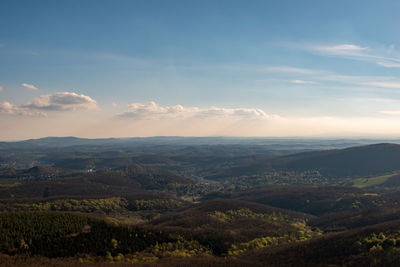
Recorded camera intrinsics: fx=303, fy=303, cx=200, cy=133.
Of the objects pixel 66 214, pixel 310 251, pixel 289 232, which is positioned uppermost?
pixel 66 214

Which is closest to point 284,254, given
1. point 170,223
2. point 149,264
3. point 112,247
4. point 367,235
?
point 367,235

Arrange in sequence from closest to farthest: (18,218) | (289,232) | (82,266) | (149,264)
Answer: (82,266) → (149,264) → (18,218) → (289,232)

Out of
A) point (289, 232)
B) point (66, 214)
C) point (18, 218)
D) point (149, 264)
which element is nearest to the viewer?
point (149, 264)

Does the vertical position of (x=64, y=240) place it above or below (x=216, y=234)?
above

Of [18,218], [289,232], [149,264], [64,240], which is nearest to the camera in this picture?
[149,264]

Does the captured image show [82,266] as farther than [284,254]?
No

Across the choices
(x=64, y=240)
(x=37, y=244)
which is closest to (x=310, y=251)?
(x=64, y=240)

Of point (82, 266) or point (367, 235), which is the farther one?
point (367, 235)

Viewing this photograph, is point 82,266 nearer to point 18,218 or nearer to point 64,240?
point 64,240

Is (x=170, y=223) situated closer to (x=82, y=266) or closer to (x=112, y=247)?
(x=112, y=247)
